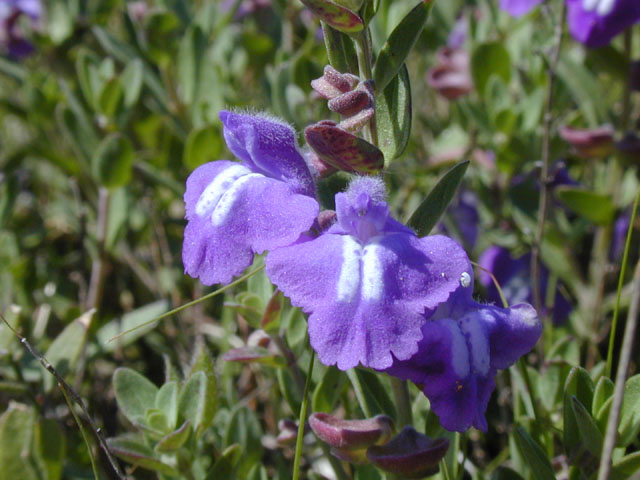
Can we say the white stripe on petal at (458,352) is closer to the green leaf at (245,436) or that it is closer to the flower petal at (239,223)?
the flower petal at (239,223)

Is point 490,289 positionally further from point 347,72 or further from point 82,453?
point 82,453

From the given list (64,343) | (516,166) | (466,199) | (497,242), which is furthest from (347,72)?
(466,199)

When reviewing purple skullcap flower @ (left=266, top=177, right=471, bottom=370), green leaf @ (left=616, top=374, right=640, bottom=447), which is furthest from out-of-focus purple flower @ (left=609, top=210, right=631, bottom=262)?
purple skullcap flower @ (left=266, top=177, right=471, bottom=370)

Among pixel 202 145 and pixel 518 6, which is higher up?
pixel 518 6

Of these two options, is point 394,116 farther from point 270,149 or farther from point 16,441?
point 16,441

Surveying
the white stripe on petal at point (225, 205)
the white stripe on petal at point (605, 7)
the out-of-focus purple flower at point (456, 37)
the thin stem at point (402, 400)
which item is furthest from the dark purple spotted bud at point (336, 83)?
the out-of-focus purple flower at point (456, 37)

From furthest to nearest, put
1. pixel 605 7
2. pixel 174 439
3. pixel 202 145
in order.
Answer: pixel 202 145 < pixel 605 7 < pixel 174 439

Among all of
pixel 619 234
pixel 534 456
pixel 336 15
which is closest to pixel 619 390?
pixel 534 456

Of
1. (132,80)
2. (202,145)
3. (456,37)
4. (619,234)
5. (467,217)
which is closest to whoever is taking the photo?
(202,145)
